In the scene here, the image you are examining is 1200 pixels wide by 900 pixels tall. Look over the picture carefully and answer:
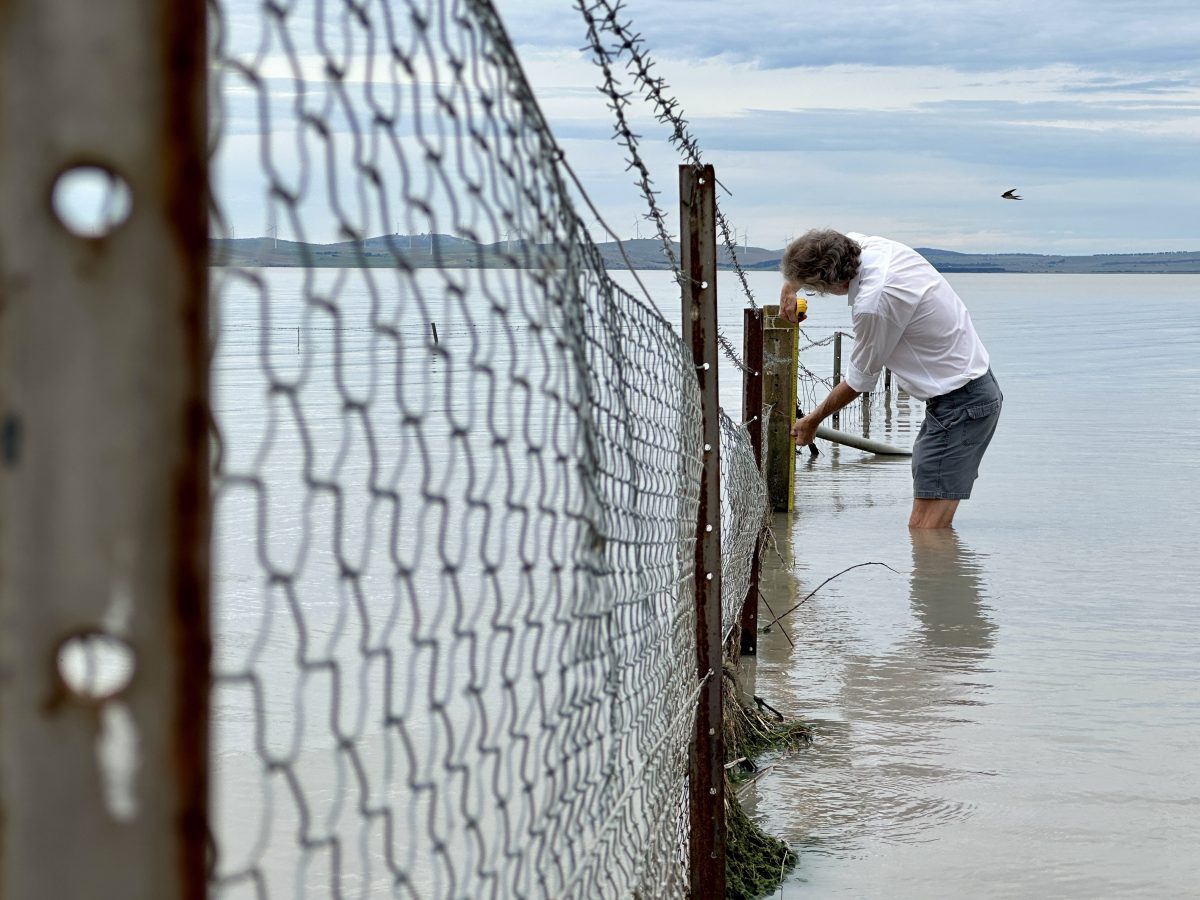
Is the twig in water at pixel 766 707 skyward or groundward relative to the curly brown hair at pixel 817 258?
groundward

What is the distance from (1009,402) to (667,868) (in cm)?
2136

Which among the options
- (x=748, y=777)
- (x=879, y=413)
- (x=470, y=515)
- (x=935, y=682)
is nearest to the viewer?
(x=470, y=515)

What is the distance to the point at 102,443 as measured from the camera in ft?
2.21

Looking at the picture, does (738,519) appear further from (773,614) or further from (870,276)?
(870,276)

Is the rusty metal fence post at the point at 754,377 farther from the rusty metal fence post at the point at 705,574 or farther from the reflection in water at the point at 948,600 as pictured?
the rusty metal fence post at the point at 705,574

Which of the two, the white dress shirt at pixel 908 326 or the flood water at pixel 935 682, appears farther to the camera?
the white dress shirt at pixel 908 326

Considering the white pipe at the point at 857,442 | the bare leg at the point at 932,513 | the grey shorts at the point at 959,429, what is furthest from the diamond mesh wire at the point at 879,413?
the grey shorts at the point at 959,429

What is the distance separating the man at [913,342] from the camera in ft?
25.3

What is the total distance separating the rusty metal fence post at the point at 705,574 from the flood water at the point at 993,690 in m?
0.48

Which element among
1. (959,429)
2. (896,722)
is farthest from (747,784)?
(959,429)

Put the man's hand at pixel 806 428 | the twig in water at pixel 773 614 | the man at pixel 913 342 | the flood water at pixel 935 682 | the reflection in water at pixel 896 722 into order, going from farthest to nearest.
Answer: the man's hand at pixel 806 428
the man at pixel 913 342
the twig in water at pixel 773 614
the reflection in water at pixel 896 722
the flood water at pixel 935 682

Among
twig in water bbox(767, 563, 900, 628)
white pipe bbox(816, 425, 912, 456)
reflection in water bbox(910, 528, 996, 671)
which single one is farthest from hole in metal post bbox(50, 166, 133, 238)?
white pipe bbox(816, 425, 912, 456)

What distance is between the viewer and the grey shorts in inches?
336

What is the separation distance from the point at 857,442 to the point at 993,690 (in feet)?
28.2
